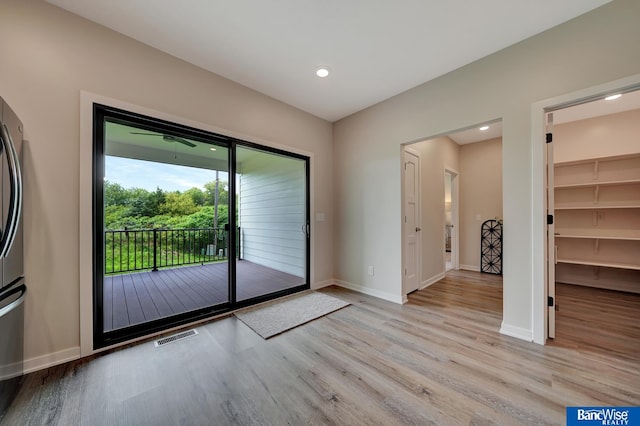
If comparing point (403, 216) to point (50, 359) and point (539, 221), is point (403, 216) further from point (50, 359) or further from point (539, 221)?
point (50, 359)

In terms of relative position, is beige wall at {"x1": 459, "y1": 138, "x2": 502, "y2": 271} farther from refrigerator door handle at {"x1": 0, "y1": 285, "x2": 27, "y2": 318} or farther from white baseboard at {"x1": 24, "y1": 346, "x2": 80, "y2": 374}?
refrigerator door handle at {"x1": 0, "y1": 285, "x2": 27, "y2": 318}

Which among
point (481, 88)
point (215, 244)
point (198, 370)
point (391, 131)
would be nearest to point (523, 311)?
point (481, 88)

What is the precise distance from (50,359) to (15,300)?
2.05 ft

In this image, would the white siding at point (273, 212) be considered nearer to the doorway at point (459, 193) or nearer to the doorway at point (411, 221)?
the doorway at point (411, 221)

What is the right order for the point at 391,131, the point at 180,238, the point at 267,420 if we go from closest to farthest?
the point at 267,420
the point at 391,131
the point at 180,238

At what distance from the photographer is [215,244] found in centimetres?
506

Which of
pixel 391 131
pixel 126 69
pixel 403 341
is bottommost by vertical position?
pixel 403 341

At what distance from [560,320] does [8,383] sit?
4.72m

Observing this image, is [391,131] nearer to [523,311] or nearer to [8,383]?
[523,311]

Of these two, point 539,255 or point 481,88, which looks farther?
point 481,88

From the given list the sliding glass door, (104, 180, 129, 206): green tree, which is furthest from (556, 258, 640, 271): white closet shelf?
(104, 180, 129, 206): green tree

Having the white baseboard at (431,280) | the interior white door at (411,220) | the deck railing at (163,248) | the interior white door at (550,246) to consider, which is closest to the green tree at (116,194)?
the deck railing at (163,248)

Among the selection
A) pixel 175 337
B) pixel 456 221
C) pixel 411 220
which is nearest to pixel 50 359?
pixel 175 337

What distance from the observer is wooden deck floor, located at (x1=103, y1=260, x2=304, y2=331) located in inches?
109
